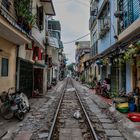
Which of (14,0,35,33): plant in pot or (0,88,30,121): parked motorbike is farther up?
(14,0,35,33): plant in pot

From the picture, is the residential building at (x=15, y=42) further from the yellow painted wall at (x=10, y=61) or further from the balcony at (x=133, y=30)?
the balcony at (x=133, y=30)

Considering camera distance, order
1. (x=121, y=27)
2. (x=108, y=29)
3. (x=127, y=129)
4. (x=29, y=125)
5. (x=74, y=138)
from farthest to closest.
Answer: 1. (x=108, y=29)
2. (x=121, y=27)
3. (x=29, y=125)
4. (x=127, y=129)
5. (x=74, y=138)

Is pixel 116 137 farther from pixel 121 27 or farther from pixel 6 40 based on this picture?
pixel 121 27

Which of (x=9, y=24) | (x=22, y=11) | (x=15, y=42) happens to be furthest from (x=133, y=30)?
(x=9, y=24)

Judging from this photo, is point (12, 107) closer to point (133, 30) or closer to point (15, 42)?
point (15, 42)

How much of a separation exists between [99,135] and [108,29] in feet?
42.2

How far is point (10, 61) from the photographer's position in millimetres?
11172

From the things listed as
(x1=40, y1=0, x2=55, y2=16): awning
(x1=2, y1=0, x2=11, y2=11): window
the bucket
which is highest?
(x1=40, y1=0, x2=55, y2=16): awning

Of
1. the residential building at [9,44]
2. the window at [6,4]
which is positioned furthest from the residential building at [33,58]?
the window at [6,4]

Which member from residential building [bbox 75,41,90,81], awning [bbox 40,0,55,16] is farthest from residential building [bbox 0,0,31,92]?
residential building [bbox 75,41,90,81]

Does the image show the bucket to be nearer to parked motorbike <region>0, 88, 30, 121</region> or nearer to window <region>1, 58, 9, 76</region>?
parked motorbike <region>0, 88, 30, 121</region>

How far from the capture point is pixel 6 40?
411 inches

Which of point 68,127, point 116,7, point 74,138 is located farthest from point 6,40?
point 116,7

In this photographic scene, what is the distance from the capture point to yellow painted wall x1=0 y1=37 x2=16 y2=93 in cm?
1002
